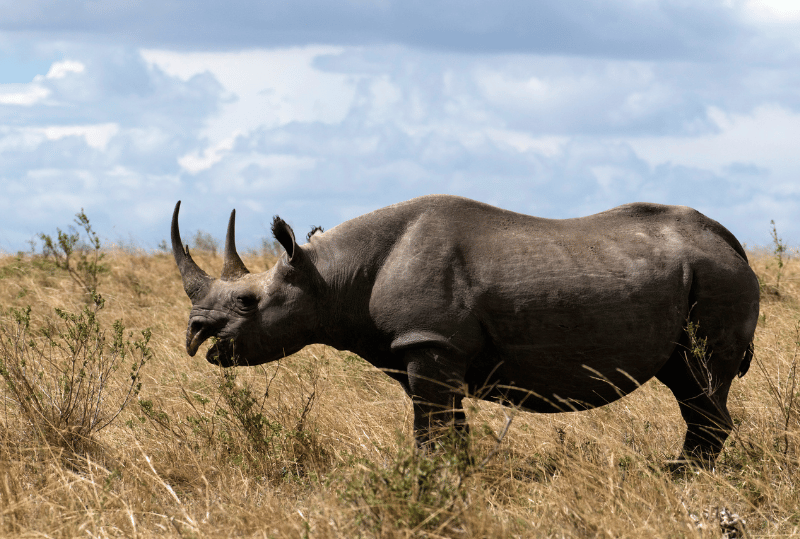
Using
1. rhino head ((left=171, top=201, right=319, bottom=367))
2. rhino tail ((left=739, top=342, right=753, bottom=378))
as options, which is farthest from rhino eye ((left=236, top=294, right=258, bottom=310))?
rhino tail ((left=739, top=342, right=753, bottom=378))

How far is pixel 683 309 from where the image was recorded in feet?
16.6

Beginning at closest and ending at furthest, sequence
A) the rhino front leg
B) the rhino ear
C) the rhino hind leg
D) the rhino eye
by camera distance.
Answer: the rhino front leg < the rhino ear < the rhino eye < the rhino hind leg

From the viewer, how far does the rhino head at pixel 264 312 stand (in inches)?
200

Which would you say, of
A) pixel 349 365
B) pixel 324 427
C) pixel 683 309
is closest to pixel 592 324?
pixel 683 309

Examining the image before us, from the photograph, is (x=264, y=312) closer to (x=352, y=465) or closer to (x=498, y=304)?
(x=352, y=465)

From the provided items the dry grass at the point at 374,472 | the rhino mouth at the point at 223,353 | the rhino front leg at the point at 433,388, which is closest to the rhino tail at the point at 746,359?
the dry grass at the point at 374,472

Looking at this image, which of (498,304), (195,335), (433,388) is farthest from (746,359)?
(195,335)

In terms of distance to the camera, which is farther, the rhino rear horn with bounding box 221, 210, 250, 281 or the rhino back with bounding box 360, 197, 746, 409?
the rhino rear horn with bounding box 221, 210, 250, 281

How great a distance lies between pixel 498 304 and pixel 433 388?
24.4 inches

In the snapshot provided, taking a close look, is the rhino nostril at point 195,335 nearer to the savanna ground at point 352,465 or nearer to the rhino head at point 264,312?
the rhino head at point 264,312

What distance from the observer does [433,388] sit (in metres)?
4.82

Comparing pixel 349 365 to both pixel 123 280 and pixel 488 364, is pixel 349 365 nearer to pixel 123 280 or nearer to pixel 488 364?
pixel 488 364

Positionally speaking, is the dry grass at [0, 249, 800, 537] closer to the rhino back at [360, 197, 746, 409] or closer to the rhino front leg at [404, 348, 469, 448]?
the rhino front leg at [404, 348, 469, 448]

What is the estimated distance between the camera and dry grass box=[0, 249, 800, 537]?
3.91m
